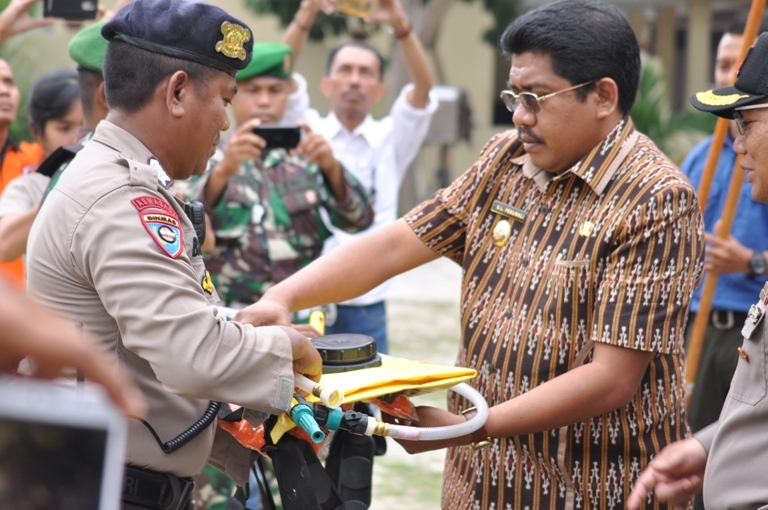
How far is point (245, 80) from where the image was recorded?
467cm

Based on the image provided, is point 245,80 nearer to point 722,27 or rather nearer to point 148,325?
point 148,325

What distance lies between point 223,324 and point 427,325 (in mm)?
7271

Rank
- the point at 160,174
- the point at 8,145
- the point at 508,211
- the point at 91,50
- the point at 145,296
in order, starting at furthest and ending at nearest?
the point at 8,145, the point at 91,50, the point at 508,211, the point at 160,174, the point at 145,296


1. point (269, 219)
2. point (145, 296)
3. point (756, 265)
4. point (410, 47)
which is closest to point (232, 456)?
point (145, 296)

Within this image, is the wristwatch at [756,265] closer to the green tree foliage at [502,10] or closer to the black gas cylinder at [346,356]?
the black gas cylinder at [346,356]

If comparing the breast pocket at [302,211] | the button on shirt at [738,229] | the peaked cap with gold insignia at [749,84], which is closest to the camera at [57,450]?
the peaked cap with gold insignia at [749,84]

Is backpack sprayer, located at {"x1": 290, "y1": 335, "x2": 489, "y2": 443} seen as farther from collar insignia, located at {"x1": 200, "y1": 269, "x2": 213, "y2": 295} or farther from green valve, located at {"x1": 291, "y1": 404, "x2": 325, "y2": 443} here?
A: collar insignia, located at {"x1": 200, "y1": 269, "x2": 213, "y2": 295}

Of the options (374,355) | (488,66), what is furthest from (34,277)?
(488,66)

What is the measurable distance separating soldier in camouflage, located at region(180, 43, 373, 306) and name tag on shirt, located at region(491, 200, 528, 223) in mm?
1730

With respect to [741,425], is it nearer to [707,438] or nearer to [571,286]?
[707,438]

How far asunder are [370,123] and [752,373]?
368 cm

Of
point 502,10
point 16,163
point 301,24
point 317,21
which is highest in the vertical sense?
point 502,10

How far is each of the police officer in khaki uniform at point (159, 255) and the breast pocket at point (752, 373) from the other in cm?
99

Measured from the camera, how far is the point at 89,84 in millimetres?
3148
